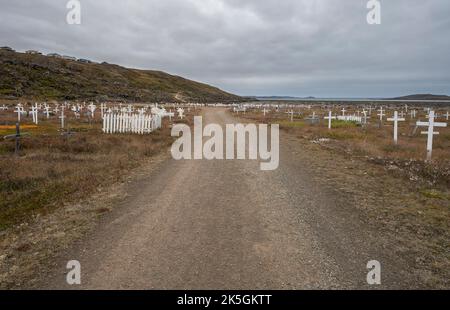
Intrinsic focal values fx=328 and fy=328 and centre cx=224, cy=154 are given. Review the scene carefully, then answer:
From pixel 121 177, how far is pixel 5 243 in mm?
4479

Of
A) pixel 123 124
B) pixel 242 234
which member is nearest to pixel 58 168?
pixel 242 234

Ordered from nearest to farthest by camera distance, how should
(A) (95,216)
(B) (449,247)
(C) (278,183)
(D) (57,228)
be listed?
(B) (449,247) → (D) (57,228) → (A) (95,216) → (C) (278,183)

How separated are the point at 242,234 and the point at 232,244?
439 millimetres

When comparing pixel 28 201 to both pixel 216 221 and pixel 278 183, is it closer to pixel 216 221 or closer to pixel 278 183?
pixel 216 221

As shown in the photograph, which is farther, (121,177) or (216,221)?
(121,177)

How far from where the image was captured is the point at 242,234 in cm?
546

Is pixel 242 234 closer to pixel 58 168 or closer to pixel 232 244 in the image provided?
pixel 232 244

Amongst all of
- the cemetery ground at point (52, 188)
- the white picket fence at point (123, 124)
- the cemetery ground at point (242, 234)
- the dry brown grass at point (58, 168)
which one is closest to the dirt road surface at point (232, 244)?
the cemetery ground at point (242, 234)

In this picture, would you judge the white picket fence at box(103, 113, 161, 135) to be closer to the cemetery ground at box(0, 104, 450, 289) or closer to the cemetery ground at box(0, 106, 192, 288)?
the cemetery ground at box(0, 106, 192, 288)

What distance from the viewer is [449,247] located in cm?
506

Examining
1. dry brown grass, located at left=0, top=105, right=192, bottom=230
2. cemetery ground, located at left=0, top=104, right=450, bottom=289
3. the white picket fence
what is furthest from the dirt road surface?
the white picket fence
